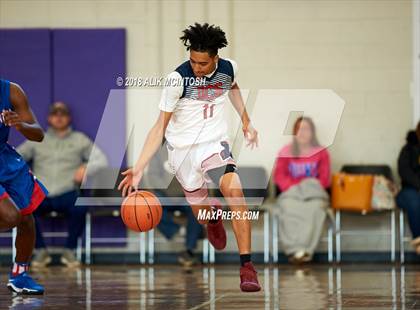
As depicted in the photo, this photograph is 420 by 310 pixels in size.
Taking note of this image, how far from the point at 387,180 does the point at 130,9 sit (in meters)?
3.23

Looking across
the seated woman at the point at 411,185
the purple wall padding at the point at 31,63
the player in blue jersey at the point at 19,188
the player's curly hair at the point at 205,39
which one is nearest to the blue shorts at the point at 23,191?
the player in blue jersey at the point at 19,188

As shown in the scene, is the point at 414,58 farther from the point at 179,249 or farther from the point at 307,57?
the point at 179,249

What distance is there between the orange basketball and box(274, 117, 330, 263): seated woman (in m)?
3.89

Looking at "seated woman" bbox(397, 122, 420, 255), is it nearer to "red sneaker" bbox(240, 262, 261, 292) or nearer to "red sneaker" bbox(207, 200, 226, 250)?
"red sneaker" bbox(207, 200, 226, 250)

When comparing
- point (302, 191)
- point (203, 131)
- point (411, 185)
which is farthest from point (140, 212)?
point (411, 185)

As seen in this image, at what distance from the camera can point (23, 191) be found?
6.50 m

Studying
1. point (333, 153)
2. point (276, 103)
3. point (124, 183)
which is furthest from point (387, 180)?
point (124, 183)

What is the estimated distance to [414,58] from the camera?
1066 centimetres

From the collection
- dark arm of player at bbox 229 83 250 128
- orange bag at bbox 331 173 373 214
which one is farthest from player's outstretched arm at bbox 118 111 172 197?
orange bag at bbox 331 173 373 214

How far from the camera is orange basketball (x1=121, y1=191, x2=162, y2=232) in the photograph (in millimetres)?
6375

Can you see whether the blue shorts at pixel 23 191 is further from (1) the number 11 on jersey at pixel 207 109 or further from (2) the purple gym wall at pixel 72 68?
(2) the purple gym wall at pixel 72 68

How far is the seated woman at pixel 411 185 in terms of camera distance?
10.0m

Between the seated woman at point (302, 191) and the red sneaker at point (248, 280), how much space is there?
4.18 meters

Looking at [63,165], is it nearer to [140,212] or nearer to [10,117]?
[140,212]
